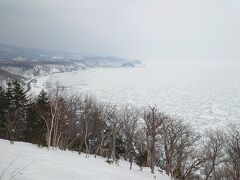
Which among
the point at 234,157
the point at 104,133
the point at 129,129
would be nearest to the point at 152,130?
the point at 129,129

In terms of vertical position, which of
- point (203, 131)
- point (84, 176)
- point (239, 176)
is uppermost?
point (84, 176)

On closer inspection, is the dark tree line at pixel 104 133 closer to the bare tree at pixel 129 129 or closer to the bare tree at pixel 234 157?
the bare tree at pixel 129 129

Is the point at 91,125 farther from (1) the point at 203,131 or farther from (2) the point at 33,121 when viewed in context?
(1) the point at 203,131

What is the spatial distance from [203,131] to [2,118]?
33.2m

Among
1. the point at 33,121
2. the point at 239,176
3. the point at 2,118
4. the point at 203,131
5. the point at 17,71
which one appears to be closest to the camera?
the point at 239,176

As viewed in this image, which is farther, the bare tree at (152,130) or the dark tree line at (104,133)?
the dark tree line at (104,133)

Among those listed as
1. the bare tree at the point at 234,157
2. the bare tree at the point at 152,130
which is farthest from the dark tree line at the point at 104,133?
the bare tree at the point at 234,157

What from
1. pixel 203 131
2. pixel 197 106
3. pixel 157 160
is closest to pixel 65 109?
pixel 157 160

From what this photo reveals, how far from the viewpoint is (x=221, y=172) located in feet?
120

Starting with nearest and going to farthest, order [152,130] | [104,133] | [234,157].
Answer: [152,130]
[234,157]
[104,133]

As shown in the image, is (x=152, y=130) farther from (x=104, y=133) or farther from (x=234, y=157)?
(x=104, y=133)

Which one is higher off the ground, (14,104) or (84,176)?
(84,176)

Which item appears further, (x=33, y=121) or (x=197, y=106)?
(x=197, y=106)

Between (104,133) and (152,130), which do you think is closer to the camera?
(152,130)
